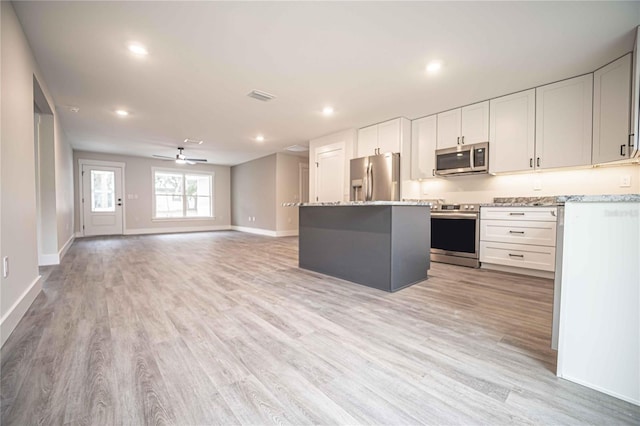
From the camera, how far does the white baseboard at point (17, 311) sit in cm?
170

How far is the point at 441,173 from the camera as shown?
167 inches

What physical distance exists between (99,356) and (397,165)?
4.27m

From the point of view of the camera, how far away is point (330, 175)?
5594 mm

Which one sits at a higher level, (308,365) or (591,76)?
(591,76)

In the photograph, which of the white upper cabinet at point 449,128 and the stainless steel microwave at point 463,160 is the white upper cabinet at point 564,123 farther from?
the white upper cabinet at point 449,128

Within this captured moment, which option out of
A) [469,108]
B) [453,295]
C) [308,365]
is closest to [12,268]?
[308,365]

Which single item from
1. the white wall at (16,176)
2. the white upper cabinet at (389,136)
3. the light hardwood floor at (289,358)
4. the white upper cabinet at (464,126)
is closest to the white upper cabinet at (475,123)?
the white upper cabinet at (464,126)

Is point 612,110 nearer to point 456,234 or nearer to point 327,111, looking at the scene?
point 456,234

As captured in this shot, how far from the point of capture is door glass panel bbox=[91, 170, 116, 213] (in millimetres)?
7516

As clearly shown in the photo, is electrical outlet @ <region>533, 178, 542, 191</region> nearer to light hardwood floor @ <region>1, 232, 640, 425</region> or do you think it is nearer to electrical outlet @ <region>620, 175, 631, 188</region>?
electrical outlet @ <region>620, 175, 631, 188</region>

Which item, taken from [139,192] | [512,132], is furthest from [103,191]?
[512,132]

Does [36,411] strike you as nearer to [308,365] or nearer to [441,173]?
[308,365]

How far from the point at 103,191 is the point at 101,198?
0.68 feet

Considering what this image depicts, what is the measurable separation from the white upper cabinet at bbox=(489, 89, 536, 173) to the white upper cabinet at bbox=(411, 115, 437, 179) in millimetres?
826
